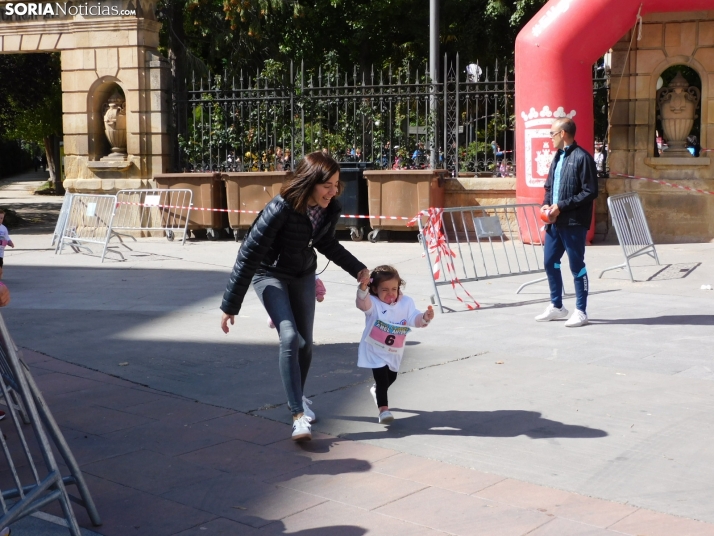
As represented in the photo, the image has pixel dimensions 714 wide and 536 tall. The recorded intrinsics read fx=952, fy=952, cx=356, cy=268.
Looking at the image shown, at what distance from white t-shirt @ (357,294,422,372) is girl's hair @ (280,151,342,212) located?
0.75 meters

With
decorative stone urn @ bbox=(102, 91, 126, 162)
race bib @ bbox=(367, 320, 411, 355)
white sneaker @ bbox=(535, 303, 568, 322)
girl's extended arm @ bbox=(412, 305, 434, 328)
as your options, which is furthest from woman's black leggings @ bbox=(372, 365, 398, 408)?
decorative stone urn @ bbox=(102, 91, 126, 162)

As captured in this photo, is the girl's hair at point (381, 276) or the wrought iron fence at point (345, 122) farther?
the wrought iron fence at point (345, 122)

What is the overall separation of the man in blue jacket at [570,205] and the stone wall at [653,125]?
6.54m

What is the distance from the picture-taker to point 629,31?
14.6 m

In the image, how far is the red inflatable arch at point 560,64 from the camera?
13039 millimetres

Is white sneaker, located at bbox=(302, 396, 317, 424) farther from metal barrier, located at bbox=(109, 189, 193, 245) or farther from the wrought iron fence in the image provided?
metal barrier, located at bbox=(109, 189, 193, 245)

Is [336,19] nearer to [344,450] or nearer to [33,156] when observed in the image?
[344,450]

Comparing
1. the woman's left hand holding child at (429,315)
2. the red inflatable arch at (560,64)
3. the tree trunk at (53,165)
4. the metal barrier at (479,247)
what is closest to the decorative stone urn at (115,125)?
the metal barrier at (479,247)

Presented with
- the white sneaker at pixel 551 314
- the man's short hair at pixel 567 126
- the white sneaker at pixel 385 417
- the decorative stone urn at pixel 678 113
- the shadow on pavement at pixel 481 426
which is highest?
the decorative stone urn at pixel 678 113

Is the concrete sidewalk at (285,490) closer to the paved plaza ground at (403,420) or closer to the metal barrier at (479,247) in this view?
the paved plaza ground at (403,420)

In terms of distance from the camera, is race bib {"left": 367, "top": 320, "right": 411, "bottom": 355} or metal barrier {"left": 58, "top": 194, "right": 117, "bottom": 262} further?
metal barrier {"left": 58, "top": 194, "right": 117, "bottom": 262}

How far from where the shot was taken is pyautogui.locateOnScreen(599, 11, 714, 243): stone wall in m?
14.3

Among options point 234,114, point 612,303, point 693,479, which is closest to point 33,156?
point 234,114

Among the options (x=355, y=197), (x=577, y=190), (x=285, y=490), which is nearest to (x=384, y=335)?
(x=285, y=490)
